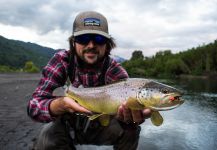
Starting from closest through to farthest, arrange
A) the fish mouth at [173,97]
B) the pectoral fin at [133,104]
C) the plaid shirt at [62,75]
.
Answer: the fish mouth at [173,97] < the pectoral fin at [133,104] < the plaid shirt at [62,75]

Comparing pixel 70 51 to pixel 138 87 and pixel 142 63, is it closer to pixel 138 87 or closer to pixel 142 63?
pixel 138 87

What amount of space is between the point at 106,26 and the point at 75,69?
688mm

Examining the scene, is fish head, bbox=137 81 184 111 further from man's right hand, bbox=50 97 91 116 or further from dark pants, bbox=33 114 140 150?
dark pants, bbox=33 114 140 150

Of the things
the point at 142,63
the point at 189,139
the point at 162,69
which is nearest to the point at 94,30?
the point at 189,139

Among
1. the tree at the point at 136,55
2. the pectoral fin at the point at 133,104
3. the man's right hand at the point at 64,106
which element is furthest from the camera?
the tree at the point at 136,55

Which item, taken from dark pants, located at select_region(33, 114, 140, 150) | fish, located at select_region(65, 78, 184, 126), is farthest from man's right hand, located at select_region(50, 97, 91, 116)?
dark pants, located at select_region(33, 114, 140, 150)

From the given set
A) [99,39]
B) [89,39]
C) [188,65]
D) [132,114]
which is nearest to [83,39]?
[89,39]

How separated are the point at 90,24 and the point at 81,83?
0.79 m

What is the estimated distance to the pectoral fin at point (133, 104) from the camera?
11.3ft

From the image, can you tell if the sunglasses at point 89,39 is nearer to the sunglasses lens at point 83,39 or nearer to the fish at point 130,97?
the sunglasses lens at point 83,39

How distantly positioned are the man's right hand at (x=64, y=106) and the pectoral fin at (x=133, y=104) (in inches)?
22.6

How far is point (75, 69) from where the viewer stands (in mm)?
4742

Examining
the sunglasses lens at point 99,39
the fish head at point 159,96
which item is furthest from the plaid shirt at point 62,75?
the fish head at point 159,96

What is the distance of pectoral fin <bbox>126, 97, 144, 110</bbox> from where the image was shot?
346 cm
